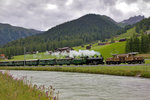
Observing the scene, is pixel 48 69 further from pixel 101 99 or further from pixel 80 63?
pixel 101 99

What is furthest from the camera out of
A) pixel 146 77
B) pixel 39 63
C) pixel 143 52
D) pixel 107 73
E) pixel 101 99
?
pixel 143 52

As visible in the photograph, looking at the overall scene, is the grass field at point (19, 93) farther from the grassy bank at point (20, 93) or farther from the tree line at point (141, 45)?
the tree line at point (141, 45)

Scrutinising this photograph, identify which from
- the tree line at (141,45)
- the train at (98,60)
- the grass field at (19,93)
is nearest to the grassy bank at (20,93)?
the grass field at (19,93)

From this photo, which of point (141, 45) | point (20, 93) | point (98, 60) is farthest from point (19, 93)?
point (141, 45)

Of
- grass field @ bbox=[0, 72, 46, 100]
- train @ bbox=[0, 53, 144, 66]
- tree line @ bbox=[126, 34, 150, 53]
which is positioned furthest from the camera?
tree line @ bbox=[126, 34, 150, 53]

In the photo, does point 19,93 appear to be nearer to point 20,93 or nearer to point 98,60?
point 20,93

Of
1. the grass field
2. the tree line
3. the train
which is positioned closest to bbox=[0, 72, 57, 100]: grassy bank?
the grass field

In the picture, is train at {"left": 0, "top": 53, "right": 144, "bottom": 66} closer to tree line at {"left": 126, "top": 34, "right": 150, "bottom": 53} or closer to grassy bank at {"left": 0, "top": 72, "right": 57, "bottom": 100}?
grassy bank at {"left": 0, "top": 72, "right": 57, "bottom": 100}

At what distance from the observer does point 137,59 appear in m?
49.5

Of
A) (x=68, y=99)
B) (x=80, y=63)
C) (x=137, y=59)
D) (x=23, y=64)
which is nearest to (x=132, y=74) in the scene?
(x=137, y=59)

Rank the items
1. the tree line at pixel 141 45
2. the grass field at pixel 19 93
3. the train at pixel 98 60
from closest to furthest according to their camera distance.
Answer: the grass field at pixel 19 93
the train at pixel 98 60
the tree line at pixel 141 45

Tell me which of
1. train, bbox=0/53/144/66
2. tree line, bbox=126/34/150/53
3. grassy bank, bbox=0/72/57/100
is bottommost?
grassy bank, bbox=0/72/57/100

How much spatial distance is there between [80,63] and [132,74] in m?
25.1

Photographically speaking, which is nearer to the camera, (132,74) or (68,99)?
(68,99)
